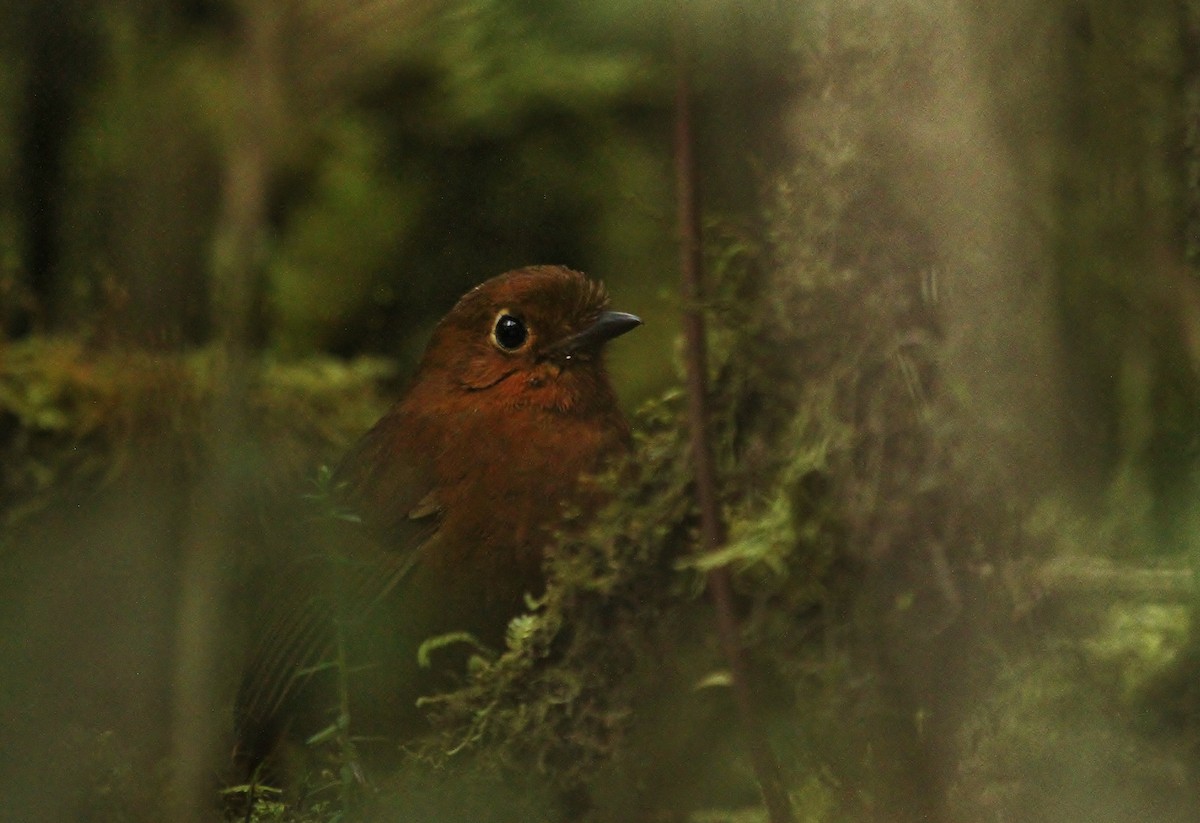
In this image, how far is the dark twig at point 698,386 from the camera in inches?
64.7

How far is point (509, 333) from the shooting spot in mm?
2391

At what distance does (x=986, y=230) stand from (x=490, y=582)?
910 mm

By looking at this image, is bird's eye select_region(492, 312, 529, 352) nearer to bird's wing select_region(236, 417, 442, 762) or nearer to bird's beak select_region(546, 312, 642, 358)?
bird's beak select_region(546, 312, 642, 358)

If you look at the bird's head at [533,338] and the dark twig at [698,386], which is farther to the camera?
the bird's head at [533,338]

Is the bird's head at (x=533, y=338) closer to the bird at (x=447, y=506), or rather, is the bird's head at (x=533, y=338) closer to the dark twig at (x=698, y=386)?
the bird at (x=447, y=506)

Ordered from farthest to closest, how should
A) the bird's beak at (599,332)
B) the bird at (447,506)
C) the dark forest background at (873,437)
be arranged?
the bird's beak at (599,332), the bird at (447,506), the dark forest background at (873,437)

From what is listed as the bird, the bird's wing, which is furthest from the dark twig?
the bird's wing

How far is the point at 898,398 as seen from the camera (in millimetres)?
1597

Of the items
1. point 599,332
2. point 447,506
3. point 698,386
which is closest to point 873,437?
point 698,386

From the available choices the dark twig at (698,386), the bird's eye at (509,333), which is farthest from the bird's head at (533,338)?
the dark twig at (698,386)

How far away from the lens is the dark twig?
1.64m

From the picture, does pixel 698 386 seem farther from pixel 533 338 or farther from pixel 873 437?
pixel 533 338

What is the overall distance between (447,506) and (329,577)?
1.22ft

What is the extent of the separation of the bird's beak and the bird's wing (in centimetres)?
33
